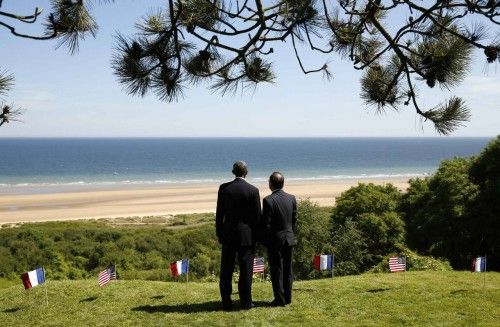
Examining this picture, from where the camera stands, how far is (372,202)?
88.3 feet

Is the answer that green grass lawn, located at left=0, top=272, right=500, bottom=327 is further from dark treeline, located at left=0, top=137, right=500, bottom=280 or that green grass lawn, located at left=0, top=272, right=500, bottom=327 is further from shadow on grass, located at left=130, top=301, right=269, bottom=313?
dark treeline, located at left=0, top=137, right=500, bottom=280

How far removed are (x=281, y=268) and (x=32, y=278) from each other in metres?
3.55

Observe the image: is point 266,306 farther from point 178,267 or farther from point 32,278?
point 32,278

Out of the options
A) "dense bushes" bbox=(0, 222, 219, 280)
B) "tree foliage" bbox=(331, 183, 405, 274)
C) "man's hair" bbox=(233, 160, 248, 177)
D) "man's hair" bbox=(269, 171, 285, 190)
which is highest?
"man's hair" bbox=(233, 160, 248, 177)

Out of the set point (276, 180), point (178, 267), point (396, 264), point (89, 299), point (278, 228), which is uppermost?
point (276, 180)

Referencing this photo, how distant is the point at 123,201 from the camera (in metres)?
49.9

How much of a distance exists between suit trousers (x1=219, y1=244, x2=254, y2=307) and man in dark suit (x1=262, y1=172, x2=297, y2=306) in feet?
0.94

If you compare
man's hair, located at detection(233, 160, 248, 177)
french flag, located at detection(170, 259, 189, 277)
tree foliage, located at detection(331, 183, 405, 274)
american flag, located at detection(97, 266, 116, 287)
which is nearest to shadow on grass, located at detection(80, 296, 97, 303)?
american flag, located at detection(97, 266, 116, 287)

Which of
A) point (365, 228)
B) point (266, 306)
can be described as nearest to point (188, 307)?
point (266, 306)

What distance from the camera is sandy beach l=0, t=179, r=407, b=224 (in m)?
41.9

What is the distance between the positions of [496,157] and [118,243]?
65.3ft

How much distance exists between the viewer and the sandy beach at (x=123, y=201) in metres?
41.9

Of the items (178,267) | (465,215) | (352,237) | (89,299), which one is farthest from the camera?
(352,237)

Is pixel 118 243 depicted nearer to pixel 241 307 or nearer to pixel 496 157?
pixel 496 157
